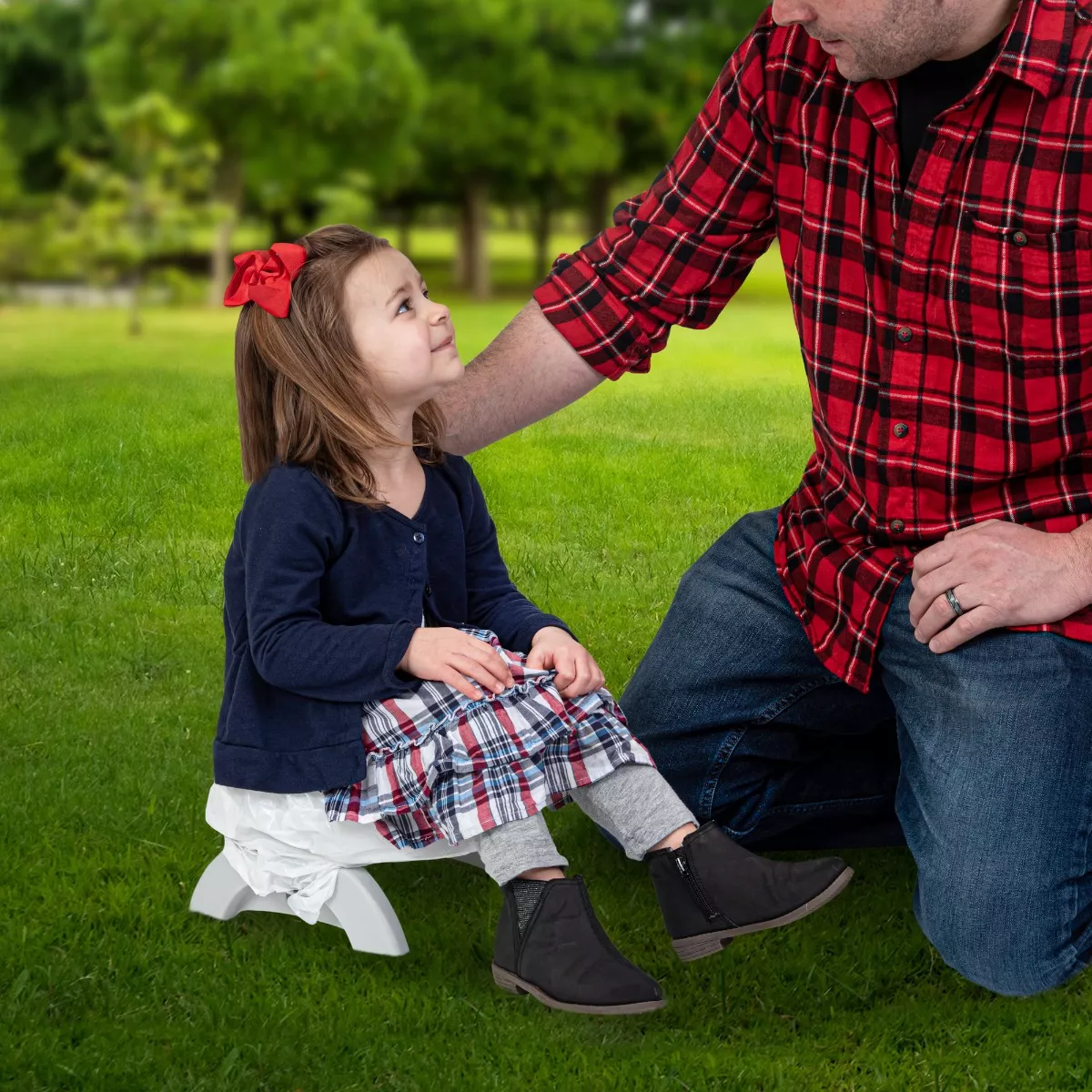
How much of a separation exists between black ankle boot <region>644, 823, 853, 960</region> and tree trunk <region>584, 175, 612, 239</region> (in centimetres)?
1097

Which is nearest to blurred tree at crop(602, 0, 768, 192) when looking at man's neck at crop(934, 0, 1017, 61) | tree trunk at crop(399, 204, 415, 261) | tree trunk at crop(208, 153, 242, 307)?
tree trunk at crop(399, 204, 415, 261)

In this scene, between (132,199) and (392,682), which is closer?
(392,682)

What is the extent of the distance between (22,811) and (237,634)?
2.22 feet

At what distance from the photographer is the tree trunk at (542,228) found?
1213cm

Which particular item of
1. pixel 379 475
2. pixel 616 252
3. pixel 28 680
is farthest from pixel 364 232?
pixel 28 680

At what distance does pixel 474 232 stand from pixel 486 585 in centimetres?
971

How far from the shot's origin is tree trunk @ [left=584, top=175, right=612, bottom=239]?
493 inches

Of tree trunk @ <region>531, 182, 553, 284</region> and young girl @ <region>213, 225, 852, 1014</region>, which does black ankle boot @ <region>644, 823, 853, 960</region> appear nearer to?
young girl @ <region>213, 225, 852, 1014</region>

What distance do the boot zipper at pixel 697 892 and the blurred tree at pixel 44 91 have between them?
500 cm

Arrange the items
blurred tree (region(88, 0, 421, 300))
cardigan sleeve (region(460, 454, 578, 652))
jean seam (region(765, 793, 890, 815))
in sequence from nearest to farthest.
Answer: cardigan sleeve (region(460, 454, 578, 652)) < jean seam (region(765, 793, 890, 815)) < blurred tree (region(88, 0, 421, 300))

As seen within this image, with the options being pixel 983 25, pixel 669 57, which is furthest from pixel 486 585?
pixel 669 57

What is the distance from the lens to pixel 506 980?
1.71 m

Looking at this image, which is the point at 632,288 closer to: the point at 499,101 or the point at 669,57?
the point at 499,101

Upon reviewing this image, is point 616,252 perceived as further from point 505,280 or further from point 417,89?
point 505,280
